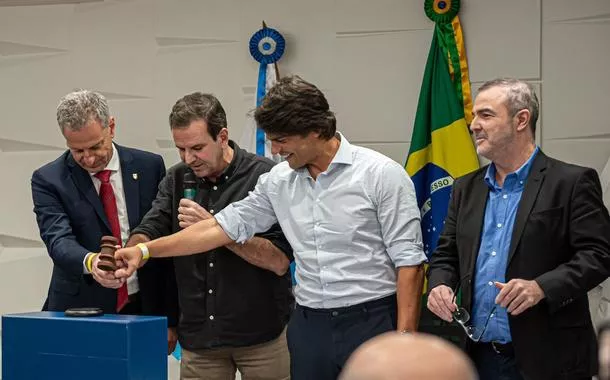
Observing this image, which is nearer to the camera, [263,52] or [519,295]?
[519,295]

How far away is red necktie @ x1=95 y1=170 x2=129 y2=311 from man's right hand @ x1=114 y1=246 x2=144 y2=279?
254 mm

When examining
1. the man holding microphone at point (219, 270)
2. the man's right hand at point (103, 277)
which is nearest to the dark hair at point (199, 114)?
the man holding microphone at point (219, 270)

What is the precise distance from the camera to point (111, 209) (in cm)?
340

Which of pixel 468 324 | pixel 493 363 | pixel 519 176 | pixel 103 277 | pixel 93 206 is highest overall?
pixel 519 176

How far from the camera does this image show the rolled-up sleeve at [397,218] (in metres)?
2.85

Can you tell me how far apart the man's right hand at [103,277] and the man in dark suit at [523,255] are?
1.05m

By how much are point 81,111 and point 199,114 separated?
1.46ft

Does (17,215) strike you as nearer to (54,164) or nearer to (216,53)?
(216,53)

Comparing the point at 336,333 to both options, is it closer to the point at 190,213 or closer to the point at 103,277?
the point at 190,213

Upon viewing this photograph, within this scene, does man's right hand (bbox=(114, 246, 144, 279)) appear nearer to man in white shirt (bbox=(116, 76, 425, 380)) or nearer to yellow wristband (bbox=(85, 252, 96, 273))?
yellow wristband (bbox=(85, 252, 96, 273))

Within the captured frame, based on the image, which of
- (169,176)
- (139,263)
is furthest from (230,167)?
(139,263)

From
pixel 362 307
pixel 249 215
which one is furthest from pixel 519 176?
pixel 249 215

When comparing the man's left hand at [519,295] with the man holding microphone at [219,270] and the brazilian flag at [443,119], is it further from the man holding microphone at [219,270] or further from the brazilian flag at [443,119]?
the brazilian flag at [443,119]

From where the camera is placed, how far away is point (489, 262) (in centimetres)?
279
